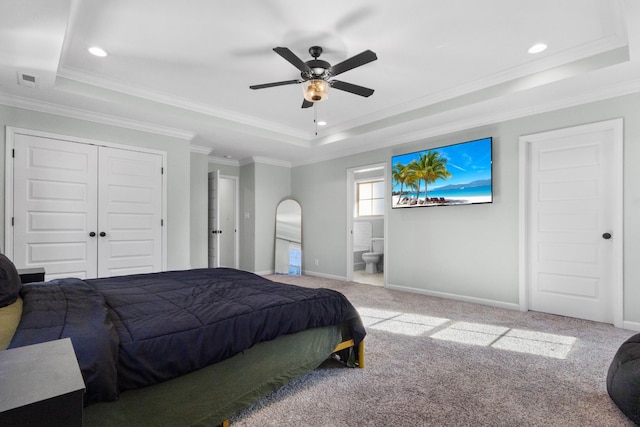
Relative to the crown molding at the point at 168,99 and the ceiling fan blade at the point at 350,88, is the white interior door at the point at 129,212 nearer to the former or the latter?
the crown molding at the point at 168,99

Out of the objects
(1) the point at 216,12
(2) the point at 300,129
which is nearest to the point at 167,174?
(2) the point at 300,129

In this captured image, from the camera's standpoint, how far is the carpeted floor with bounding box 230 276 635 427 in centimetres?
176

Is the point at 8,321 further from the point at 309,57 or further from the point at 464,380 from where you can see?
the point at 309,57

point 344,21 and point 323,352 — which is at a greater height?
point 344,21

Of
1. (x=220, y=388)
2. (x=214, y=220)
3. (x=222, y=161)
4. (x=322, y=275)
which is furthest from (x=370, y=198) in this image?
(x=220, y=388)

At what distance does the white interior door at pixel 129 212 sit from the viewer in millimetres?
4113

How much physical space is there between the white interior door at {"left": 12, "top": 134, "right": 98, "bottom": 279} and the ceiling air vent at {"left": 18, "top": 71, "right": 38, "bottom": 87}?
692mm

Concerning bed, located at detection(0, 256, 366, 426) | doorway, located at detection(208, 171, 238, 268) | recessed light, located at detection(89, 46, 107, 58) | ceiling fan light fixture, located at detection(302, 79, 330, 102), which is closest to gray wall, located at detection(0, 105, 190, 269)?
doorway, located at detection(208, 171, 238, 268)

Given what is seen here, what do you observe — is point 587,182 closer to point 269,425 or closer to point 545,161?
point 545,161

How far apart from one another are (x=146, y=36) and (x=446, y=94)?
10.1 ft

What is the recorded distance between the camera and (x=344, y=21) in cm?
256

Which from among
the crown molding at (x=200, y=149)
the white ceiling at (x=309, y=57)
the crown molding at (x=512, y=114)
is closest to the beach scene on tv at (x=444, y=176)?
the crown molding at (x=512, y=114)

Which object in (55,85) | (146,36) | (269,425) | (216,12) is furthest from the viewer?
(55,85)

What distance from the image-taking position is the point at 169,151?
4656mm
